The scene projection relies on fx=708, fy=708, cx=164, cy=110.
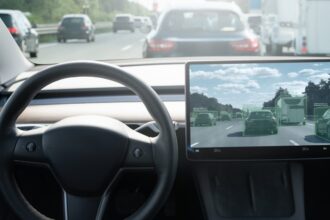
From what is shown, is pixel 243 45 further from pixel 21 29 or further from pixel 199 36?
pixel 21 29

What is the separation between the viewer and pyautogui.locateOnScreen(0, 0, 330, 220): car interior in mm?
2523

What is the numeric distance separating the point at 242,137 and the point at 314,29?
12808 mm

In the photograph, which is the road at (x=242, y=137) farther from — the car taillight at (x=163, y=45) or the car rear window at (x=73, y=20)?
the car rear window at (x=73, y=20)

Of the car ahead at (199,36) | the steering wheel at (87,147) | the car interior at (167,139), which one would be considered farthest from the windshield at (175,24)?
the steering wheel at (87,147)

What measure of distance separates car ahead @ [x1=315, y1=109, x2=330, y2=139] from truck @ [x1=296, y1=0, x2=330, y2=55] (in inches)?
464

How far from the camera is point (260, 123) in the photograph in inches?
117

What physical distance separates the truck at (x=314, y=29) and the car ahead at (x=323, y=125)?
1179 cm

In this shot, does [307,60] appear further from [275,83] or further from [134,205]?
[134,205]

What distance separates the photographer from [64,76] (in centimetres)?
250

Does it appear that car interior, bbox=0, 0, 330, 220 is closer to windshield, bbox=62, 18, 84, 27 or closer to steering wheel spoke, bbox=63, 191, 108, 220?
steering wheel spoke, bbox=63, 191, 108, 220

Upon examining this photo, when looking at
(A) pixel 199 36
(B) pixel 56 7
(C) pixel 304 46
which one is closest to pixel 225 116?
(B) pixel 56 7

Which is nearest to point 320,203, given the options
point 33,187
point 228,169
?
point 228,169

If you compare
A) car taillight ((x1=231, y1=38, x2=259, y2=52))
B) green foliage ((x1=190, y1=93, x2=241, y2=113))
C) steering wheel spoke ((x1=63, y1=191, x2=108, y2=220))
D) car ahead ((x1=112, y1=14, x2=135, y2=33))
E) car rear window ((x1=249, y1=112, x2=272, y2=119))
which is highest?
car ahead ((x1=112, y1=14, x2=135, y2=33))

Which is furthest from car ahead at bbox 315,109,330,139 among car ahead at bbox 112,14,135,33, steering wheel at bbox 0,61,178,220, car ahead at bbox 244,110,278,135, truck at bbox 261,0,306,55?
truck at bbox 261,0,306,55
